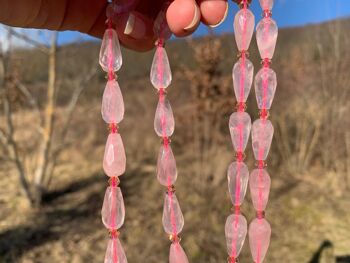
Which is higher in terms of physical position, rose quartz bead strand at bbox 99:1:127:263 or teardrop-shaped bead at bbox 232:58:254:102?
teardrop-shaped bead at bbox 232:58:254:102

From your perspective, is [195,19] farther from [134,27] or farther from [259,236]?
[259,236]

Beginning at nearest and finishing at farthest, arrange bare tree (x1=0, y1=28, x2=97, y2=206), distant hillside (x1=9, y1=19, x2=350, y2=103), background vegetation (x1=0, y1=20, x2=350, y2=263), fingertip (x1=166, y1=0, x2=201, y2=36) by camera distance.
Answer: fingertip (x1=166, y1=0, x2=201, y2=36), background vegetation (x1=0, y1=20, x2=350, y2=263), bare tree (x1=0, y1=28, x2=97, y2=206), distant hillside (x1=9, y1=19, x2=350, y2=103)

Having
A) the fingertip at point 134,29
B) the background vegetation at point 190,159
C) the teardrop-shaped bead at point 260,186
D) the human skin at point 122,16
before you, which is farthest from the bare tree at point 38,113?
the teardrop-shaped bead at point 260,186

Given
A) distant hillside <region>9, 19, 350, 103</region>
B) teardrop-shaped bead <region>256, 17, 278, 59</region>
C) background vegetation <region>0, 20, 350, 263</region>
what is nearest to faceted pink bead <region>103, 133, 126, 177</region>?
teardrop-shaped bead <region>256, 17, 278, 59</region>

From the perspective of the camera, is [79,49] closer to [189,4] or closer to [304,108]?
[304,108]

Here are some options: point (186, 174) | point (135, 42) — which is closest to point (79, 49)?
point (186, 174)

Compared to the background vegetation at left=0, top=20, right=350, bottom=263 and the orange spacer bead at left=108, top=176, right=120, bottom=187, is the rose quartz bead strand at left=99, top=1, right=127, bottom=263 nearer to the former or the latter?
the orange spacer bead at left=108, top=176, right=120, bottom=187
